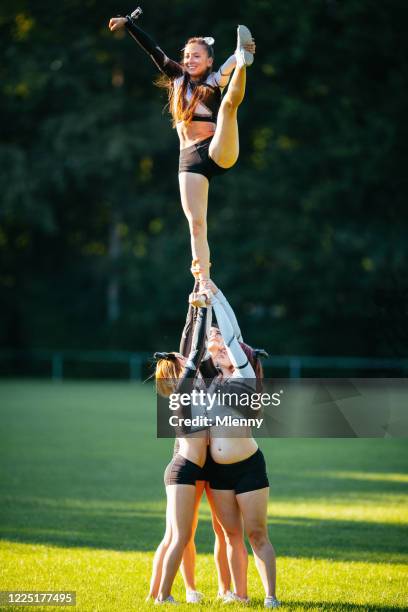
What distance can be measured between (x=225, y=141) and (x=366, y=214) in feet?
84.4

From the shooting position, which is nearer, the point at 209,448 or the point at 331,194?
the point at 209,448

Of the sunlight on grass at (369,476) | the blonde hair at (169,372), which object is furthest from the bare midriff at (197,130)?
the sunlight on grass at (369,476)

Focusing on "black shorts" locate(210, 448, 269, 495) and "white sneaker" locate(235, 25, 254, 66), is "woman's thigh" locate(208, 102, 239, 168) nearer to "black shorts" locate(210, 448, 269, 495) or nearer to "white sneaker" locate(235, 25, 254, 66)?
"white sneaker" locate(235, 25, 254, 66)

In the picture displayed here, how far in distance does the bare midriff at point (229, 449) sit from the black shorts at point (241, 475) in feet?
0.12

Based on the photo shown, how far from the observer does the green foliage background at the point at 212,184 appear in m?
30.3

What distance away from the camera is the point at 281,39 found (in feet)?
105

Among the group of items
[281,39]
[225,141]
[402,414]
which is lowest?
[402,414]

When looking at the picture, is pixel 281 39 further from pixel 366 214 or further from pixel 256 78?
pixel 366 214

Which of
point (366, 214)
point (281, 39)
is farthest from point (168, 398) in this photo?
point (281, 39)

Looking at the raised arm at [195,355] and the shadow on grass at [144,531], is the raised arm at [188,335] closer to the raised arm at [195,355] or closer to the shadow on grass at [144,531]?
the raised arm at [195,355]

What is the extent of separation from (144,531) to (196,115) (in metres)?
4.72

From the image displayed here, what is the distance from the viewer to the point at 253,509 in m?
6.19

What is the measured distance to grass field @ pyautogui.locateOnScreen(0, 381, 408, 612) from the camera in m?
7.06

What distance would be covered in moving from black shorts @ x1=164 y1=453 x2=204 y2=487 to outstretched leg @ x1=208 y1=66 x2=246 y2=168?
6.21 feet
